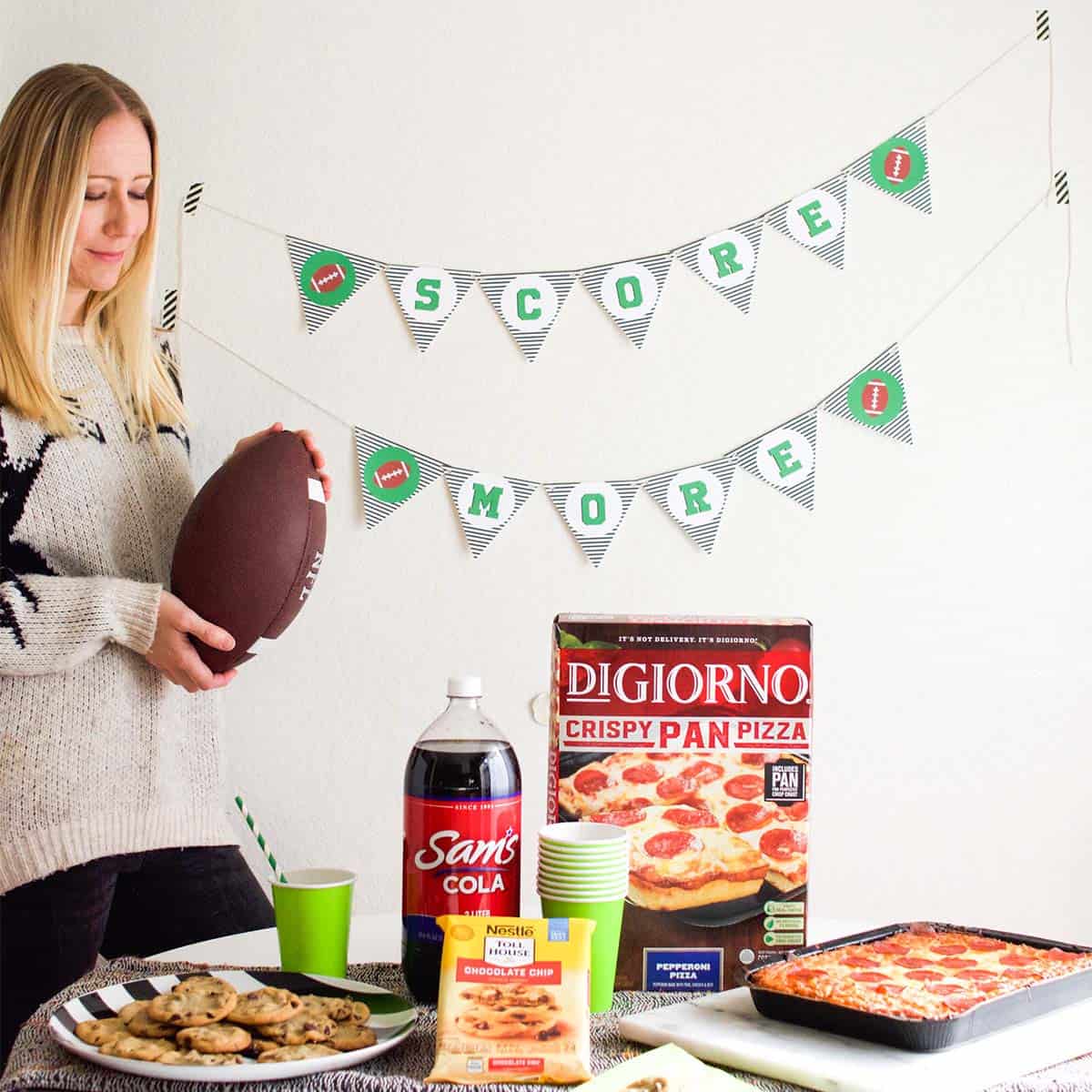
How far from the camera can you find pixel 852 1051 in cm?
83

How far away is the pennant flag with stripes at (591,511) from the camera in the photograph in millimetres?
2098

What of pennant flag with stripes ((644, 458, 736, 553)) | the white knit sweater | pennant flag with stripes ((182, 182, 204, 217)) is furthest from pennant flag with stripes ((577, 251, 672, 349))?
the white knit sweater

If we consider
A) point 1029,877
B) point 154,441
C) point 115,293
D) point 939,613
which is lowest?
point 1029,877

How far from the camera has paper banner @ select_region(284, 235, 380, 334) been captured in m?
2.08

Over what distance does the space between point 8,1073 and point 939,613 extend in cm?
170

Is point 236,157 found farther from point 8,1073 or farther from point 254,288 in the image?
point 8,1073

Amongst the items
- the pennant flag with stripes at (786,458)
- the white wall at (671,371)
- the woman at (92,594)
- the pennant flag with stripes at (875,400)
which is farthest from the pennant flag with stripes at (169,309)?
the pennant flag with stripes at (875,400)

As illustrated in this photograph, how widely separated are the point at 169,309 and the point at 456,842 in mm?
1379

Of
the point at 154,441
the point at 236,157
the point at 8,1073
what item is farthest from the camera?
the point at 236,157

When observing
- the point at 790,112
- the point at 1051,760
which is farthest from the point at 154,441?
the point at 1051,760

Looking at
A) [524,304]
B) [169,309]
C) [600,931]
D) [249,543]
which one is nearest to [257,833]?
[249,543]

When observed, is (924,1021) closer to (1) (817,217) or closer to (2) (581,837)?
(2) (581,837)

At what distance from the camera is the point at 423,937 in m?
0.97

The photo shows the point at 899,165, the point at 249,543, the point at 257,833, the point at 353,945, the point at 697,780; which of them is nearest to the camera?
the point at 697,780
